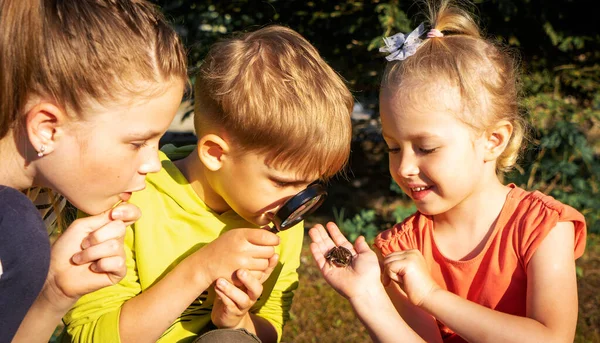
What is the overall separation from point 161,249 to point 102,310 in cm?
28

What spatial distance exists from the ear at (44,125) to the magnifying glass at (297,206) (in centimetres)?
72

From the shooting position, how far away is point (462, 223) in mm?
2518

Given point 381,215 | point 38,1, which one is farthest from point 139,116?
point 381,215

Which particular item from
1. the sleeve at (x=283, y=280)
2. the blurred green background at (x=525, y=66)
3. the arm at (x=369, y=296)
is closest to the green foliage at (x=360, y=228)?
the blurred green background at (x=525, y=66)

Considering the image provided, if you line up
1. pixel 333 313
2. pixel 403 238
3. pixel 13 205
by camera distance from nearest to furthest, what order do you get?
1. pixel 13 205
2. pixel 403 238
3. pixel 333 313

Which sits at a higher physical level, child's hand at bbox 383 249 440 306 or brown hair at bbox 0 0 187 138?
brown hair at bbox 0 0 187 138

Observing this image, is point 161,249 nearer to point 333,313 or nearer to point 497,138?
point 497,138

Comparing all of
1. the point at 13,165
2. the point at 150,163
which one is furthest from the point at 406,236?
the point at 13,165

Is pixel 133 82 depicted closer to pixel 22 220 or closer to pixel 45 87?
pixel 45 87

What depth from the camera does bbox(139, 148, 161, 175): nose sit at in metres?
2.05

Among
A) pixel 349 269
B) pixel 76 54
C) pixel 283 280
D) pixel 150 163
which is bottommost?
pixel 283 280

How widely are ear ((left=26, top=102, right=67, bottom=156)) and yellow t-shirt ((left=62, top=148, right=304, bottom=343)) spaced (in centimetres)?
50

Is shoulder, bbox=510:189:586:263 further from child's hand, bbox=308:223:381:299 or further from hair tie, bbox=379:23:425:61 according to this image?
hair tie, bbox=379:23:425:61

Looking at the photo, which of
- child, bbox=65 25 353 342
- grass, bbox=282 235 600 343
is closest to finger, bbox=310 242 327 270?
child, bbox=65 25 353 342
